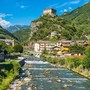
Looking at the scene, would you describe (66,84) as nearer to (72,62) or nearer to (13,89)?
(13,89)

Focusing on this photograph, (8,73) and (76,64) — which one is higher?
(76,64)

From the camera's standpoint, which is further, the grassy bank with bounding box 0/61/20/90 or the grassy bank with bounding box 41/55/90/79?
the grassy bank with bounding box 41/55/90/79

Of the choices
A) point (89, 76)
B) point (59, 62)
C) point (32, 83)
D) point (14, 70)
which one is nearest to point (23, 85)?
point (32, 83)

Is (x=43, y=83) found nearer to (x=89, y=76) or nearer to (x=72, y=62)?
(x=89, y=76)

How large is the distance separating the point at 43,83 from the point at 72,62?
48286 millimetres

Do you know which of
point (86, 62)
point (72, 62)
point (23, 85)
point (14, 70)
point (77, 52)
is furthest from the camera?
point (77, 52)

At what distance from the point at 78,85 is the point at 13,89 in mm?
17415

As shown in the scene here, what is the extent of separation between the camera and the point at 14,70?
308ft

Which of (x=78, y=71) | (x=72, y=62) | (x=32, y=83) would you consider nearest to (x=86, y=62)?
(x=78, y=71)

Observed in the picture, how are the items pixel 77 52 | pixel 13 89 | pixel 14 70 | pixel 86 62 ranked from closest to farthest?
pixel 13 89 → pixel 14 70 → pixel 86 62 → pixel 77 52

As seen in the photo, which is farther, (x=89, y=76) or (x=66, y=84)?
(x=89, y=76)

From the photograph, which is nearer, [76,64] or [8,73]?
[8,73]

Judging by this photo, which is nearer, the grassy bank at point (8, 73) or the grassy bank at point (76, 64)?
the grassy bank at point (8, 73)

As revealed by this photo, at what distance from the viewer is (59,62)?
153500 mm
